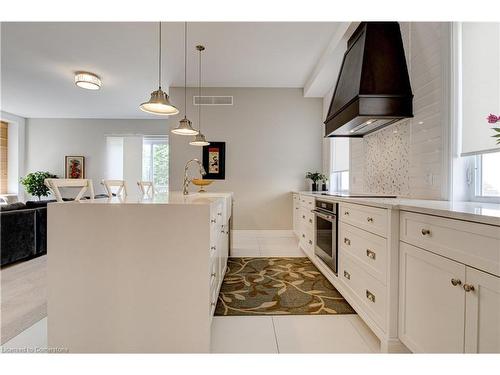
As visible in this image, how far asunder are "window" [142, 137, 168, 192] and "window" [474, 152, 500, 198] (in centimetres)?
706

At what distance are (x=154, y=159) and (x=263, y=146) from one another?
154 inches

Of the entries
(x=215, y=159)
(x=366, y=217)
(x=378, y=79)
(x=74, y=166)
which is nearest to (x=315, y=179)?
(x=215, y=159)

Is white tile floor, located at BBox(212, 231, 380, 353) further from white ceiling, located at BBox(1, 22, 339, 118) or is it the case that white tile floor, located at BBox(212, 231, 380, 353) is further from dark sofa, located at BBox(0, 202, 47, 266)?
white ceiling, located at BBox(1, 22, 339, 118)

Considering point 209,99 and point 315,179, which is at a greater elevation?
point 209,99

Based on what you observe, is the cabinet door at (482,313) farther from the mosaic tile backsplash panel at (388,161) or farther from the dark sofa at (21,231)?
the dark sofa at (21,231)

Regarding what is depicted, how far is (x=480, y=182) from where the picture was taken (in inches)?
68.9

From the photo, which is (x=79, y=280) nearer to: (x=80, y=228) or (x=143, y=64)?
(x=80, y=228)

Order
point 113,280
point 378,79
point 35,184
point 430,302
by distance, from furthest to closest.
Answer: point 35,184 < point 378,79 < point 113,280 < point 430,302

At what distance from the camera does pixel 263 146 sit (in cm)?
506

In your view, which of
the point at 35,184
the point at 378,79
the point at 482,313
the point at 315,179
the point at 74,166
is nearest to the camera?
the point at 482,313

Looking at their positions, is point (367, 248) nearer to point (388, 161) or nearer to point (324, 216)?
point (324, 216)

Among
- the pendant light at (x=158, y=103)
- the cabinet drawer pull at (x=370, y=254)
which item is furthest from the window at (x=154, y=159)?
the cabinet drawer pull at (x=370, y=254)

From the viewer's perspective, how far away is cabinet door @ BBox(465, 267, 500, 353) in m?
0.93

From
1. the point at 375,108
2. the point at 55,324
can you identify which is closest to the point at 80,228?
the point at 55,324
